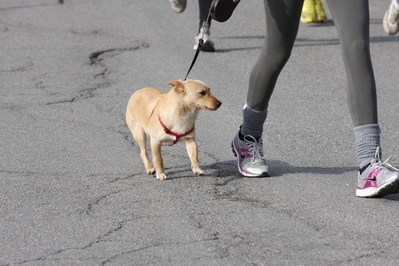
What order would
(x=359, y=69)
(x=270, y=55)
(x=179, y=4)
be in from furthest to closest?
(x=179, y=4) → (x=270, y=55) → (x=359, y=69)

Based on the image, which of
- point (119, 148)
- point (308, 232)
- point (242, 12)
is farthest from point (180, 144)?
point (242, 12)

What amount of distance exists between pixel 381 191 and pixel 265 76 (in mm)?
1056

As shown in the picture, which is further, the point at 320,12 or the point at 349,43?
the point at 320,12

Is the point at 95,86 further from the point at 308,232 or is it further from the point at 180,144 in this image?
the point at 308,232

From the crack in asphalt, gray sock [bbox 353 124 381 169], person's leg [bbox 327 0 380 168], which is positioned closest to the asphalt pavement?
the crack in asphalt

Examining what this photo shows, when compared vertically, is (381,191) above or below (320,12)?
above

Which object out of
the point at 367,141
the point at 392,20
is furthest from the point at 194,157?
the point at 392,20

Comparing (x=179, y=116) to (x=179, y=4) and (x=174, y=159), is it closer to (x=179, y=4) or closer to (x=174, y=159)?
(x=174, y=159)

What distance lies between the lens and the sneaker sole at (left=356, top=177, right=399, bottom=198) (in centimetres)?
502

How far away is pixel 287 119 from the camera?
7414 mm

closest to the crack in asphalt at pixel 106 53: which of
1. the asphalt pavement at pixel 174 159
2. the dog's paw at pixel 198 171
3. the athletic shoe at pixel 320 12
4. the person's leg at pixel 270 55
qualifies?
the asphalt pavement at pixel 174 159

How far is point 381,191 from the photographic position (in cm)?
509

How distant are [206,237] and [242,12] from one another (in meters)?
8.13

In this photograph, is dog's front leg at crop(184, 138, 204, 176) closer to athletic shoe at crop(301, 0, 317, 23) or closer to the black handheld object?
the black handheld object
